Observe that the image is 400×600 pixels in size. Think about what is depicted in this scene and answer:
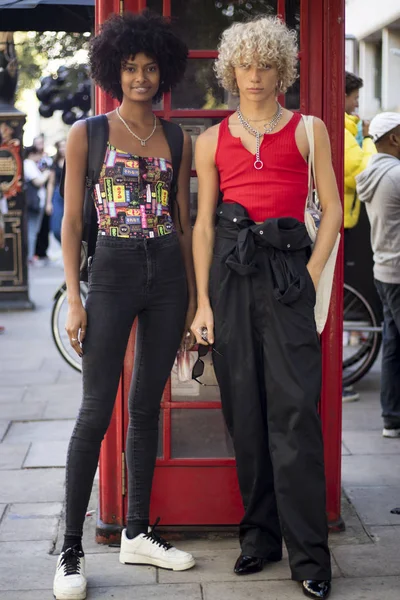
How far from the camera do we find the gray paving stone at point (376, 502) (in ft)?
14.5

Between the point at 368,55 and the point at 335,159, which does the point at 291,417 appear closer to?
the point at 335,159

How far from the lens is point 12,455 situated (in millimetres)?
5586

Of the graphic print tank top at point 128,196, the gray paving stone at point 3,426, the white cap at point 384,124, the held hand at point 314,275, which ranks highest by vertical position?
the white cap at point 384,124

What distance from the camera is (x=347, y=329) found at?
6883 mm

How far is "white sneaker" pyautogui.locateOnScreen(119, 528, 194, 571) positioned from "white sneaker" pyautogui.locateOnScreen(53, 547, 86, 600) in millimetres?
238

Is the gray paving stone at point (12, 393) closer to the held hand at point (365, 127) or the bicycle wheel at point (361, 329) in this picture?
the bicycle wheel at point (361, 329)

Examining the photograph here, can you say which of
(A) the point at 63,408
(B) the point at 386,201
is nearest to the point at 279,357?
(B) the point at 386,201

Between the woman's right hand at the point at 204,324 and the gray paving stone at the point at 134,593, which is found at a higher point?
the woman's right hand at the point at 204,324

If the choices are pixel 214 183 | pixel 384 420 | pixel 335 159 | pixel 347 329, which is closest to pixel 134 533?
pixel 214 183

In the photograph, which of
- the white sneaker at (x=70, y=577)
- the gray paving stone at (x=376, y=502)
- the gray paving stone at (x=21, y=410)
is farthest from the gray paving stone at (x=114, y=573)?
the gray paving stone at (x=21, y=410)

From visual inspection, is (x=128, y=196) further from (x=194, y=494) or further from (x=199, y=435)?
(x=194, y=494)

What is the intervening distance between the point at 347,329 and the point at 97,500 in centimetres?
275

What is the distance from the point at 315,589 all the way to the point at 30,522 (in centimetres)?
141

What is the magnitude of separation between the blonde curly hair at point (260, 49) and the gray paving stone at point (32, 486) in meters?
2.21
